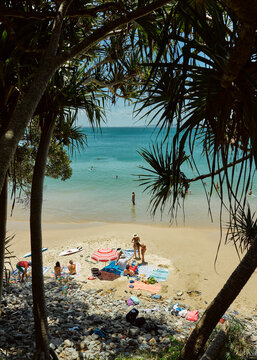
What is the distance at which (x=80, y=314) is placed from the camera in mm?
5965

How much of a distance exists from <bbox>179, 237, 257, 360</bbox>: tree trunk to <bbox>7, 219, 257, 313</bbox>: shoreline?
4647mm

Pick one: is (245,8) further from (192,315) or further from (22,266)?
(22,266)

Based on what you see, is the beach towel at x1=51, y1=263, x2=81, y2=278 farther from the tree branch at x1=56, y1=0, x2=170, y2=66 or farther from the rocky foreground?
the tree branch at x1=56, y1=0, x2=170, y2=66

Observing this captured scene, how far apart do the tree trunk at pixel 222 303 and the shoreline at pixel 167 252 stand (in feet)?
15.2

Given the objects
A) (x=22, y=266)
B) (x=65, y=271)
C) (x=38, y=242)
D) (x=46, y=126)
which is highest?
(x=46, y=126)

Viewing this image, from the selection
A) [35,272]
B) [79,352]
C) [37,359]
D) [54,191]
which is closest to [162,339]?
[79,352]

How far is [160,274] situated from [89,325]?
143 inches

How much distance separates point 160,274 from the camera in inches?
338

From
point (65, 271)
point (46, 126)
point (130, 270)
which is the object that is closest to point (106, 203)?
point (65, 271)

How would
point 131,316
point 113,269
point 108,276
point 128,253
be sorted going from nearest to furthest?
1. point 131,316
2. point 108,276
3. point 113,269
4. point 128,253

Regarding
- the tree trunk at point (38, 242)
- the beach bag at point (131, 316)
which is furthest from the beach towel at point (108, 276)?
the tree trunk at point (38, 242)

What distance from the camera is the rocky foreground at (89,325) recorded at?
14.8 feet

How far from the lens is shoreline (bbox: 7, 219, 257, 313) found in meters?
7.69

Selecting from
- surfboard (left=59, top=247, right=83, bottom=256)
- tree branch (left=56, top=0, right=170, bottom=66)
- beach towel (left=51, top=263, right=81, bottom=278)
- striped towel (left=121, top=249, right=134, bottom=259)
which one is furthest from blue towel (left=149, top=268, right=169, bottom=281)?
tree branch (left=56, top=0, right=170, bottom=66)
